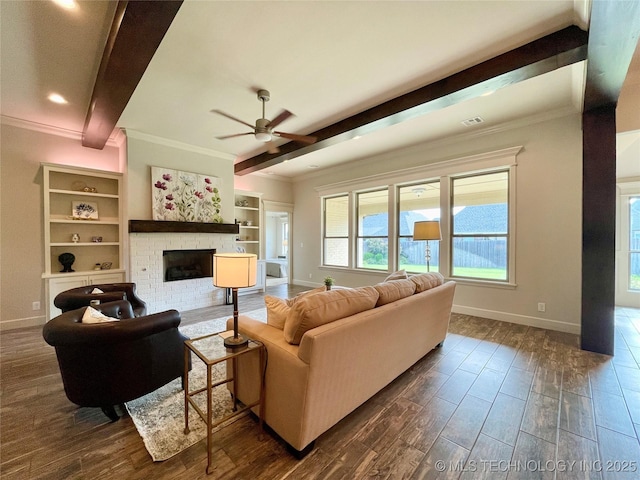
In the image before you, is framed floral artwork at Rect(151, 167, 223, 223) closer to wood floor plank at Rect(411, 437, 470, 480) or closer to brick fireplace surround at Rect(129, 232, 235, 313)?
brick fireplace surround at Rect(129, 232, 235, 313)

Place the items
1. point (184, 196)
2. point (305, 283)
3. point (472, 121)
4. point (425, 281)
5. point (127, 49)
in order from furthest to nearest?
point (305, 283) < point (184, 196) < point (472, 121) < point (425, 281) < point (127, 49)

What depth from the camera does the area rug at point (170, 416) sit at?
1.65 meters

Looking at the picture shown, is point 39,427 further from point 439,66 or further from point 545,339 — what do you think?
point 545,339

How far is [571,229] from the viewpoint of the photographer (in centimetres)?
354

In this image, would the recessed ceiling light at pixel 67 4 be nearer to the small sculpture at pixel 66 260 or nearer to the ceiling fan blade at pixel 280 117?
the ceiling fan blade at pixel 280 117

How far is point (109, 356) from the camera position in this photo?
1.75m

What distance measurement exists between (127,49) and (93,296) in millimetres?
2449

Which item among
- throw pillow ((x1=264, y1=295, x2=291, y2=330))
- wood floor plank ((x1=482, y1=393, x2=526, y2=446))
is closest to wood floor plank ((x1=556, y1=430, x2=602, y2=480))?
wood floor plank ((x1=482, y1=393, x2=526, y2=446))

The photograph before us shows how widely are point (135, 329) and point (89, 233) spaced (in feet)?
12.3

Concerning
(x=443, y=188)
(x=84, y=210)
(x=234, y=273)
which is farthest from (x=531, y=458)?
(x=84, y=210)

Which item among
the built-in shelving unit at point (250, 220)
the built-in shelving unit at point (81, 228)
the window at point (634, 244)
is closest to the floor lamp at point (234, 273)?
the built-in shelving unit at point (81, 228)

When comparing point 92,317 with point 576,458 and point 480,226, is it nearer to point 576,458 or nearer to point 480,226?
point 576,458

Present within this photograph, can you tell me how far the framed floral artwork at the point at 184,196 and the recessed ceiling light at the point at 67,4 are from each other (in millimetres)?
2586

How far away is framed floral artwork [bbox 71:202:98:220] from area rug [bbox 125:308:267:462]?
348cm
